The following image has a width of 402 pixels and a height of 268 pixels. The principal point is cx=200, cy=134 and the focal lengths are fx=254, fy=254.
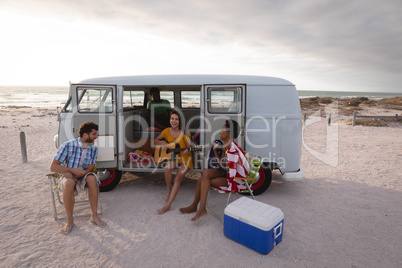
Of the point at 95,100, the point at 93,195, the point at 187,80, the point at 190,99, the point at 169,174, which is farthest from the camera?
the point at 190,99

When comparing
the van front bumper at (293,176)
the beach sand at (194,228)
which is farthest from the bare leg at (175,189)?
the van front bumper at (293,176)

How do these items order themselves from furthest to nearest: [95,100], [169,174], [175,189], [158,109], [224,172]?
1. [158,109]
2. [95,100]
3. [169,174]
4. [175,189]
5. [224,172]

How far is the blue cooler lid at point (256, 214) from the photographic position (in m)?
3.42

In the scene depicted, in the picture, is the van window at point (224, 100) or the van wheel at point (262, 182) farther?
the van wheel at point (262, 182)

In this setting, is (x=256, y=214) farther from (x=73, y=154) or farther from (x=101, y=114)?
(x=101, y=114)

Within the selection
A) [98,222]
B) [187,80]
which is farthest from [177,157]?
[98,222]

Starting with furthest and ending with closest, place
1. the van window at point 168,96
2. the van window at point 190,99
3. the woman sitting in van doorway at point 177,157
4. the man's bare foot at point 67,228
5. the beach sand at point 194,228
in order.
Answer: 1. the van window at point 168,96
2. the van window at point 190,99
3. the woman sitting in van doorway at point 177,157
4. the man's bare foot at point 67,228
5. the beach sand at point 194,228

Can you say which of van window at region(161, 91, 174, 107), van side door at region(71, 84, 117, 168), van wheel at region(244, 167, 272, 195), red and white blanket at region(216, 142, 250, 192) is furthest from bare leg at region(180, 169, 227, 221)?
van window at region(161, 91, 174, 107)

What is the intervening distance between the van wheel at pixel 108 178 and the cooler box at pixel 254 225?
2.91 meters

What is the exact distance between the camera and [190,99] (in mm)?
7242

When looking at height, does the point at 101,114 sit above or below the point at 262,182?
above

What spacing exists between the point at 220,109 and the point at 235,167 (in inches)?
60.4

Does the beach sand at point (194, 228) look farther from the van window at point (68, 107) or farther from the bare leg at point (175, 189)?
the van window at point (68, 107)

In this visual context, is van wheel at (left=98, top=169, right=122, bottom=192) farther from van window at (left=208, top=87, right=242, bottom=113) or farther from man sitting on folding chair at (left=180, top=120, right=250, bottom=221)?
van window at (left=208, top=87, right=242, bottom=113)
